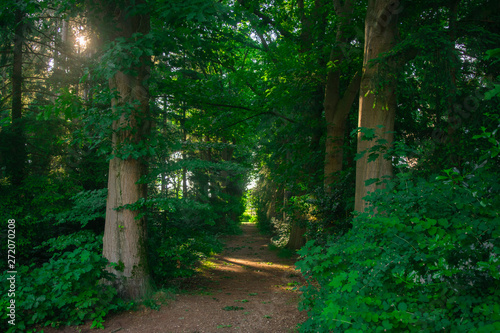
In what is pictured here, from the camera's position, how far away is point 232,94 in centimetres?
957

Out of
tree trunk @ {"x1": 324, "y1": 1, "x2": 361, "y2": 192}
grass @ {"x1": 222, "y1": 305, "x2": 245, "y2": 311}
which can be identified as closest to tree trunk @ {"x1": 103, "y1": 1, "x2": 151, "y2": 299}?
grass @ {"x1": 222, "y1": 305, "x2": 245, "y2": 311}

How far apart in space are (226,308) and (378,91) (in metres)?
4.80

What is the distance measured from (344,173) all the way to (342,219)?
1.12 m

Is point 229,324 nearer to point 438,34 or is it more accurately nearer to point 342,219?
point 342,219

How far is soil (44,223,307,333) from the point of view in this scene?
5.26 m

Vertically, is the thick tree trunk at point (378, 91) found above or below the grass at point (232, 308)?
above

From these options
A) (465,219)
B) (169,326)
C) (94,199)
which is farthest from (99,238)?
(465,219)

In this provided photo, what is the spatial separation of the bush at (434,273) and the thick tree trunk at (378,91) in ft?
6.84

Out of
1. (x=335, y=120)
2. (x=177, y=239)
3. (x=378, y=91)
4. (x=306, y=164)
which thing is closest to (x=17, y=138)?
(x=177, y=239)

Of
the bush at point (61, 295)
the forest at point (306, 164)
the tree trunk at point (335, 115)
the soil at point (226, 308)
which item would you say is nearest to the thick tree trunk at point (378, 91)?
the forest at point (306, 164)

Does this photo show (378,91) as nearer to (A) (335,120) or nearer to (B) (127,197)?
(A) (335,120)

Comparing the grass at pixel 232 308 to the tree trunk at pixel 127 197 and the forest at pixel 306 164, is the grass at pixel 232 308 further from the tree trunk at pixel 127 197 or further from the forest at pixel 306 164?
the tree trunk at pixel 127 197

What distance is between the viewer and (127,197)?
6379 millimetres

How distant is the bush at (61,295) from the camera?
4781 millimetres
